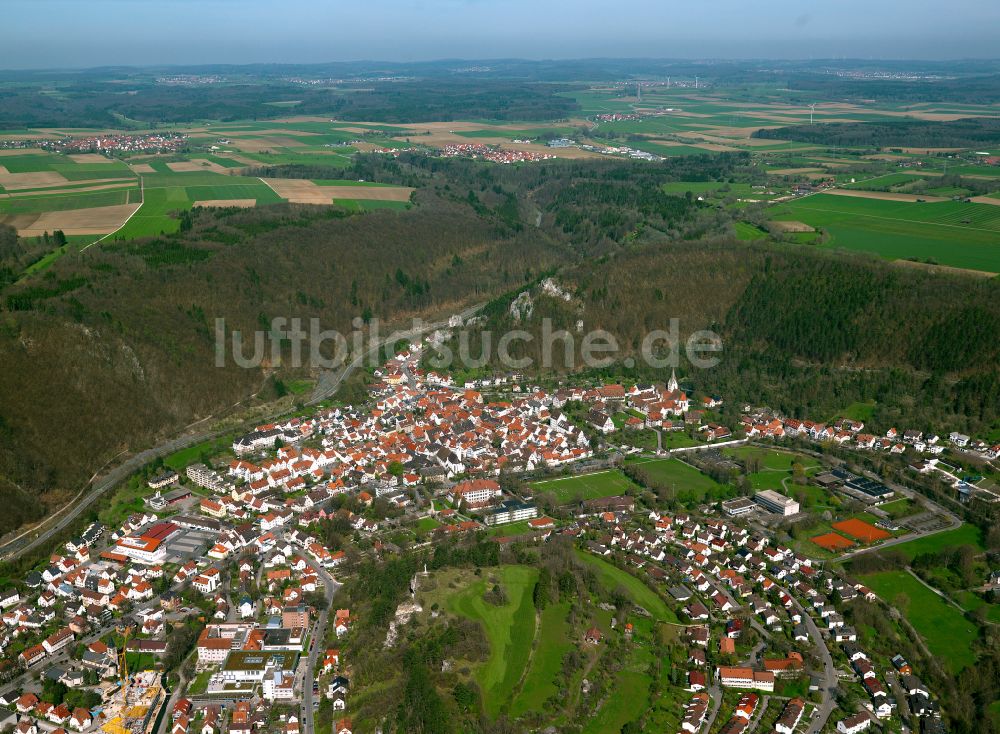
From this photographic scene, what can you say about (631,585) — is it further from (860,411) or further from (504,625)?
(860,411)

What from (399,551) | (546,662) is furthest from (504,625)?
(399,551)

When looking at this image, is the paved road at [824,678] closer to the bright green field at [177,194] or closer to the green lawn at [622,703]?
the green lawn at [622,703]

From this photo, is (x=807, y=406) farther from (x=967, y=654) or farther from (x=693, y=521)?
(x=967, y=654)

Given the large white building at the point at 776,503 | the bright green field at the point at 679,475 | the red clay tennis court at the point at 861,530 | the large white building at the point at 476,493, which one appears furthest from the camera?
the bright green field at the point at 679,475

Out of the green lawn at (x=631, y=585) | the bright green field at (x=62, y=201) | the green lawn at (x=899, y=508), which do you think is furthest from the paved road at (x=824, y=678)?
the bright green field at (x=62, y=201)

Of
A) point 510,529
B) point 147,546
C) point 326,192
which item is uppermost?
point 326,192

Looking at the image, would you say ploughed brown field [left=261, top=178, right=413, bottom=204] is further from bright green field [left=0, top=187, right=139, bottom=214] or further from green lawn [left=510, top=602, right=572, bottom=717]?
green lawn [left=510, top=602, right=572, bottom=717]
